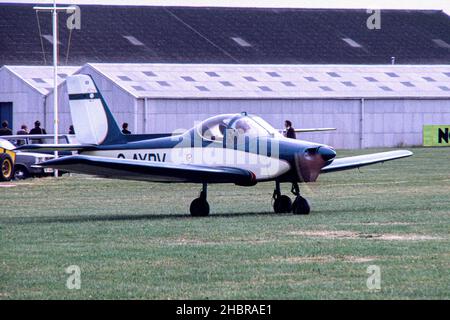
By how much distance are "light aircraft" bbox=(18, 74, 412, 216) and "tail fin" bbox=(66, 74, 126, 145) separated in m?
0.50

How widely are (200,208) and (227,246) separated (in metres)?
6.31

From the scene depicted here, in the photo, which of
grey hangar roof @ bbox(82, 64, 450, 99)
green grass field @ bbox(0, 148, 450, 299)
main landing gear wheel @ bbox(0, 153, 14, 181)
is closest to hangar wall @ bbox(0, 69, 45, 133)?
grey hangar roof @ bbox(82, 64, 450, 99)

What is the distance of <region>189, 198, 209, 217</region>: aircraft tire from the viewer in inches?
914

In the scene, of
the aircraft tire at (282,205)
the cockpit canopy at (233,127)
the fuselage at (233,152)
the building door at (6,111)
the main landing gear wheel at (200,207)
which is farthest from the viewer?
the building door at (6,111)

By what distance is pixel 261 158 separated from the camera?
2262cm

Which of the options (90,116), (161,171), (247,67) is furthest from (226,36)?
(161,171)

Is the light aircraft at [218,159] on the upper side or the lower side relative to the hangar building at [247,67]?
lower

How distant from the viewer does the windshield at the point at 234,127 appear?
2294 cm

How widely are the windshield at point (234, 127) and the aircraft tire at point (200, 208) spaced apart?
128 cm

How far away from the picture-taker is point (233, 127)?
23000 mm

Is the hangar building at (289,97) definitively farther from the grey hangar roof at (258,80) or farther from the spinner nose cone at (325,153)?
the spinner nose cone at (325,153)

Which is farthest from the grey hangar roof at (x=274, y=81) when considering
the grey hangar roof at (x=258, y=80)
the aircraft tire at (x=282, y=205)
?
the aircraft tire at (x=282, y=205)

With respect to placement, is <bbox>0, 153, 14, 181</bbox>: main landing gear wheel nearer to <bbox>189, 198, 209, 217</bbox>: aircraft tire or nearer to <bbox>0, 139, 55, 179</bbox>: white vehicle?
<bbox>0, 139, 55, 179</bbox>: white vehicle

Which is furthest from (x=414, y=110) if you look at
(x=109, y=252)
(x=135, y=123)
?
(x=109, y=252)
